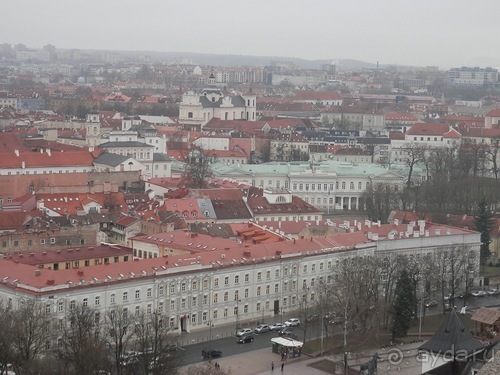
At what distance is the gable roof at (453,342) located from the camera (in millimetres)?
23984

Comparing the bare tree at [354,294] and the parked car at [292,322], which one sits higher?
the bare tree at [354,294]

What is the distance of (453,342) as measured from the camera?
953 inches

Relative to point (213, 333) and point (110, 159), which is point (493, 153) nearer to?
point (110, 159)

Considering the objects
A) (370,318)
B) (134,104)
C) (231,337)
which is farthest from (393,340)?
(134,104)

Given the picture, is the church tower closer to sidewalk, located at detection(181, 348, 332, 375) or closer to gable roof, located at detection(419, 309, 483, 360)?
sidewalk, located at detection(181, 348, 332, 375)

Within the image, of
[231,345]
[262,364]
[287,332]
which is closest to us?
[262,364]

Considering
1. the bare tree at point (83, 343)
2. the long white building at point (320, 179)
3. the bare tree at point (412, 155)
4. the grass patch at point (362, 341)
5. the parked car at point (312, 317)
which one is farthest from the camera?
the bare tree at point (412, 155)

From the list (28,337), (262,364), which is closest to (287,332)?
(262,364)

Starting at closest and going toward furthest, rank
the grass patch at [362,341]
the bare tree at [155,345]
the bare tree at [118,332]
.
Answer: the bare tree at [155,345] → the bare tree at [118,332] → the grass patch at [362,341]

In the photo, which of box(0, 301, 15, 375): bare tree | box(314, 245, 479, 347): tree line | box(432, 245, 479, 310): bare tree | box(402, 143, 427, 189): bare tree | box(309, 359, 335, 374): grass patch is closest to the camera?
box(0, 301, 15, 375): bare tree

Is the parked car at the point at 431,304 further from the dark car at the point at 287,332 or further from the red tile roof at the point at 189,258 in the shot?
the dark car at the point at 287,332

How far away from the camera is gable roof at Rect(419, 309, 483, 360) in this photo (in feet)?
78.7

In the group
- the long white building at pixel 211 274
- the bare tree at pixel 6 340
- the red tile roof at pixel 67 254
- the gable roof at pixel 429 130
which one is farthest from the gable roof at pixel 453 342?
the gable roof at pixel 429 130

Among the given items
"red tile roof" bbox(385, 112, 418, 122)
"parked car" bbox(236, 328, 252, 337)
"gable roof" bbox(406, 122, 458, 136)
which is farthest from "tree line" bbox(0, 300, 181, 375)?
"red tile roof" bbox(385, 112, 418, 122)
